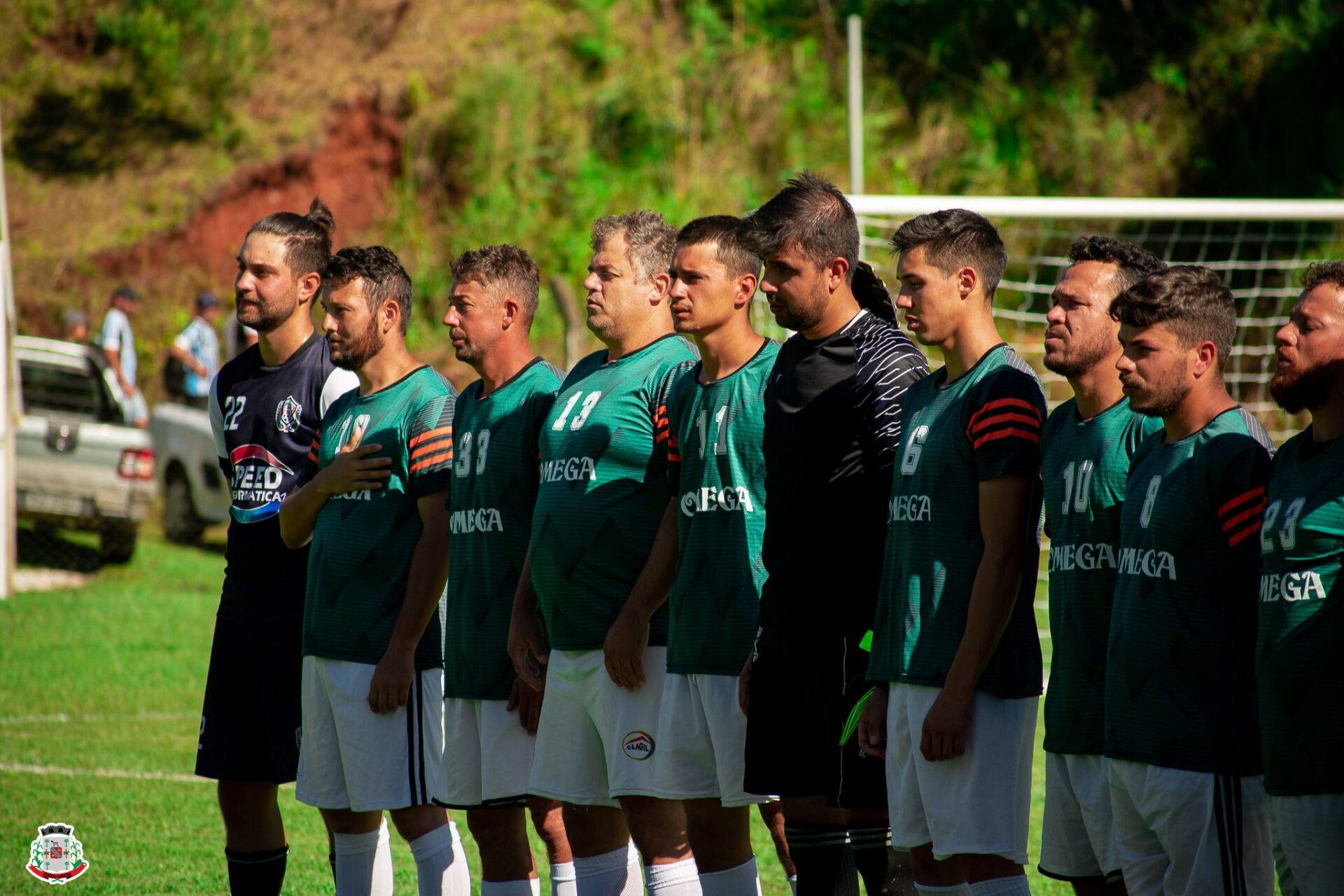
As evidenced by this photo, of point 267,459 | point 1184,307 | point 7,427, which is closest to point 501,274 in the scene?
point 267,459

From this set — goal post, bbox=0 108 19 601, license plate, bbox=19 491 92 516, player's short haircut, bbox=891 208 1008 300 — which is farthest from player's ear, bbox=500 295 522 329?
license plate, bbox=19 491 92 516

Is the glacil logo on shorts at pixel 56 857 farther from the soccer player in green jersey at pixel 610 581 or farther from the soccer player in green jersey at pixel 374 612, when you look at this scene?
the soccer player in green jersey at pixel 610 581

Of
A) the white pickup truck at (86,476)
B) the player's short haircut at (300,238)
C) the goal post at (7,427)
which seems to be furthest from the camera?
the white pickup truck at (86,476)

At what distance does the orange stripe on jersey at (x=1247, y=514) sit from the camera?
11.6 feet

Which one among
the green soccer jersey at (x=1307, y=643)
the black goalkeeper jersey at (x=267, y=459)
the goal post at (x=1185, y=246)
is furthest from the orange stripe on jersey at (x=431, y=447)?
the goal post at (x=1185, y=246)

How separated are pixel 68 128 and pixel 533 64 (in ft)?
22.7

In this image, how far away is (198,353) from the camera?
16250mm

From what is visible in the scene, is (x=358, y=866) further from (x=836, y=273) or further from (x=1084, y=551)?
(x=1084, y=551)

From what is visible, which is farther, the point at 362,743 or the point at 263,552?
the point at 263,552

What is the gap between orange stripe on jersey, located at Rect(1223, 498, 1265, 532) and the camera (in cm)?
354

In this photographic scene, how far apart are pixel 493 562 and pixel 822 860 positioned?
4.83 feet

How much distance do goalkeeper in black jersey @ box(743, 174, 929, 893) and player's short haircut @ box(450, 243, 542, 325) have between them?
106 centimetres

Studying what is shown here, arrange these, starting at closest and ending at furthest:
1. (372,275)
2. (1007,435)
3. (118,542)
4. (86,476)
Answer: (1007,435), (372,275), (86,476), (118,542)

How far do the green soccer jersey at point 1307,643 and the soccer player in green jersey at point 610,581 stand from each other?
5.77ft
